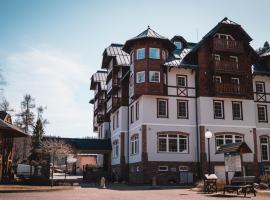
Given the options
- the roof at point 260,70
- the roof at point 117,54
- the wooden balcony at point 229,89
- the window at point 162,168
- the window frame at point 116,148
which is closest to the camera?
the window at point 162,168

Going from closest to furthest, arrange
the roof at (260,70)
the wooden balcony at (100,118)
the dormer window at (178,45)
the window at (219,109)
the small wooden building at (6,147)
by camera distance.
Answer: the small wooden building at (6,147)
the window at (219,109)
the roof at (260,70)
the dormer window at (178,45)
the wooden balcony at (100,118)

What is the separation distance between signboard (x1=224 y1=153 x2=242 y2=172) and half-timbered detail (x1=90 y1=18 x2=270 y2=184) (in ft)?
30.3

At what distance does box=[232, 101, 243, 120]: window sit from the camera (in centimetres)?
3662

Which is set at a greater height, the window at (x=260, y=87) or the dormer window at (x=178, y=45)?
the dormer window at (x=178, y=45)

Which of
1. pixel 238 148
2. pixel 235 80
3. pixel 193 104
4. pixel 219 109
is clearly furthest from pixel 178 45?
pixel 238 148

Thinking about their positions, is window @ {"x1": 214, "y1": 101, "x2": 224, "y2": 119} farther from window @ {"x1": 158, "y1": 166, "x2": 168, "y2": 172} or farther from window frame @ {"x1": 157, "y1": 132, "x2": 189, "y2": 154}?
window @ {"x1": 158, "y1": 166, "x2": 168, "y2": 172}

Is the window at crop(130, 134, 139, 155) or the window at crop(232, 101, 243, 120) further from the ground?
the window at crop(232, 101, 243, 120)

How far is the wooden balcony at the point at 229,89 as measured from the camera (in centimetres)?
3534

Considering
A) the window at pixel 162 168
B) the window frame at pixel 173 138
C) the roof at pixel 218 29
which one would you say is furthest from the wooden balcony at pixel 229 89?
the window at pixel 162 168

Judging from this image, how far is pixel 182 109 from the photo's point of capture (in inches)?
1417

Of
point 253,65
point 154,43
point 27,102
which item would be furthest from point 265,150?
point 27,102

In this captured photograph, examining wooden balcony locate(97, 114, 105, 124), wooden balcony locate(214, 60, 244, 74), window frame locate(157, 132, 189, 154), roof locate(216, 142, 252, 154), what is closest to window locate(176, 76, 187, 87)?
wooden balcony locate(214, 60, 244, 74)

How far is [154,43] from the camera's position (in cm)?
3597

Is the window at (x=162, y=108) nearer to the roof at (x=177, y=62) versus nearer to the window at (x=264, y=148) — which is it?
the roof at (x=177, y=62)
